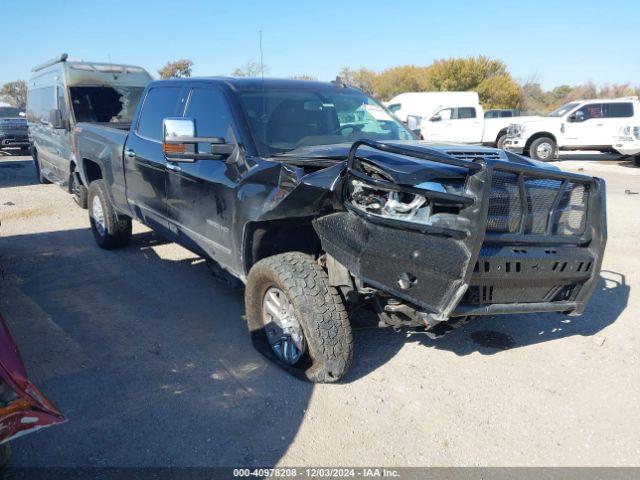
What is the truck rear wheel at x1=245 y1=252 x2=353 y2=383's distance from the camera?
10.9 feet

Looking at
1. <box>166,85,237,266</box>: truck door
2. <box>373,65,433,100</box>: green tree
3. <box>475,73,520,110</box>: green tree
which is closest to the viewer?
<box>166,85,237,266</box>: truck door

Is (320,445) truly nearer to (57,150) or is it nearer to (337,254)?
(337,254)

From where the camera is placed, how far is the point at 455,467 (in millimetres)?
2785

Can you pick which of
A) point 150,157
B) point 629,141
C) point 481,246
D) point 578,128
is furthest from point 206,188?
point 578,128

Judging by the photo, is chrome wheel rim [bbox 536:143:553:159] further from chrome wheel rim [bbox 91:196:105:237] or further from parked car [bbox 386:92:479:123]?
chrome wheel rim [bbox 91:196:105:237]

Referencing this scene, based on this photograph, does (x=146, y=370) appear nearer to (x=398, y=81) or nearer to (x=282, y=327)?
(x=282, y=327)

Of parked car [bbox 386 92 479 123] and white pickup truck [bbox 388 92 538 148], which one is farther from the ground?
parked car [bbox 386 92 479 123]

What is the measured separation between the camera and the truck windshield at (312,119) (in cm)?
406

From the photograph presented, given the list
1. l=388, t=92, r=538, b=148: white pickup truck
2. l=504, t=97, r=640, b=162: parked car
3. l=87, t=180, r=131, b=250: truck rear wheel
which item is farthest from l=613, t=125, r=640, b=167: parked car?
l=87, t=180, r=131, b=250: truck rear wheel

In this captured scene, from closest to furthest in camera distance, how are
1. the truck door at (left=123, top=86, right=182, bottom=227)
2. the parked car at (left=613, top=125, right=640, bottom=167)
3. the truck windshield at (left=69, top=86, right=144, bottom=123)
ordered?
1. the truck door at (left=123, top=86, right=182, bottom=227)
2. the truck windshield at (left=69, top=86, right=144, bottom=123)
3. the parked car at (left=613, top=125, right=640, bottom=167)

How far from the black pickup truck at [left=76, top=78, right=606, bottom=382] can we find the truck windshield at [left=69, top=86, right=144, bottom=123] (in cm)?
598

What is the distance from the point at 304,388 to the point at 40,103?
1034cm

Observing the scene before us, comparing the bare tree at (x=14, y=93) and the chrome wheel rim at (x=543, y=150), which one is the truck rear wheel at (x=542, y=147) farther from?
the bare tree at (x=14, y=93)

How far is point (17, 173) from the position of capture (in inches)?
612
